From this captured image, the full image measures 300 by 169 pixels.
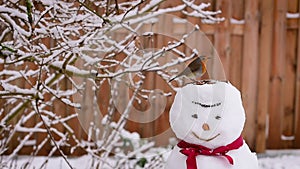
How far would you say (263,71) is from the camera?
15.9 ft

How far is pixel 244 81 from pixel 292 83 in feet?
1.49

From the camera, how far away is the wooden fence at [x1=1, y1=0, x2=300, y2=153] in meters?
4.75

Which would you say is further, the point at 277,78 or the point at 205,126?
the point at 277,78

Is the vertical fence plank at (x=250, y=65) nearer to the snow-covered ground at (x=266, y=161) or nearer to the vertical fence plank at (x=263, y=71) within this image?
the vertical fence plank at (x=263, y=71)

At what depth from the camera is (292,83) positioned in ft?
16.2

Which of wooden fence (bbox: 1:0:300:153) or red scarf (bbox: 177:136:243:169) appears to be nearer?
red scarf (bbox: 177:136:243:169)

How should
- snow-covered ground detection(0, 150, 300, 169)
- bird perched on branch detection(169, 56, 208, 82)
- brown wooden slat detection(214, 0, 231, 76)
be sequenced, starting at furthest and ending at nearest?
1. brown wooden slat detection(214, 0, 231, 76)
2. snow-covered ground detection(0, 150, 300, 169)
3. bird perched on branch detection(169, 56, 208, 82)

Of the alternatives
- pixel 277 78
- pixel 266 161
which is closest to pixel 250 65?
pixel 277 78

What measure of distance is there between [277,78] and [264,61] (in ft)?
0.69

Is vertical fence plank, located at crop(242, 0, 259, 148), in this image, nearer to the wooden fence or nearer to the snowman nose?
the wooden fence

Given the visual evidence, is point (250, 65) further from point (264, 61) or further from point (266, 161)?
point (266, 161)

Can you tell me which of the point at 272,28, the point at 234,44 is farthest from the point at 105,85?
the point at 272,28

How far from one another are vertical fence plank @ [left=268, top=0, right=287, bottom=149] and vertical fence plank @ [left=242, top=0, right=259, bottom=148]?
0.19 metres

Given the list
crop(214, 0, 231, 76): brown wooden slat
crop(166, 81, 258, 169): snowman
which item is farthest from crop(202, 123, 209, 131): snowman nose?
crop(214, 0, 231, 76): brown wooden slat
